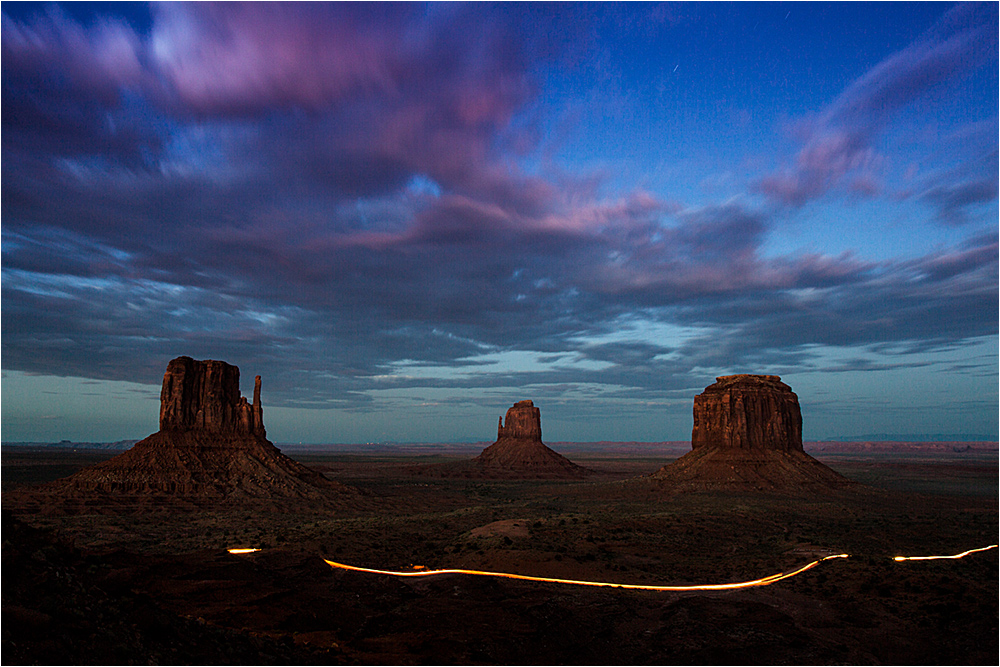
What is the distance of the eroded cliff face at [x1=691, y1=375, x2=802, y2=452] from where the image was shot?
89.0 m

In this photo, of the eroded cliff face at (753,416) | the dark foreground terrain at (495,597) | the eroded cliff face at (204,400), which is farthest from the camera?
the eroded cliff face at (753,416)

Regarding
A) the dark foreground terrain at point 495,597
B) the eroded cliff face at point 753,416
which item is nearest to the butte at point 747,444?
the eroded cliff face at point 753,416

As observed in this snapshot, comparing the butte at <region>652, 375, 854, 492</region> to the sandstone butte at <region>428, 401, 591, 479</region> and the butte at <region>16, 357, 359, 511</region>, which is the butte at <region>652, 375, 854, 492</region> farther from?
the butte at <region>16, 357, 359, 511</region>

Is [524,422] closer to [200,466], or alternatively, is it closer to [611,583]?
Result: [200,466]

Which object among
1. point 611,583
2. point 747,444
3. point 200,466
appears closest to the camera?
point 611,583

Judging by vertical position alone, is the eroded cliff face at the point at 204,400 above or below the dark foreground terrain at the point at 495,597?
above

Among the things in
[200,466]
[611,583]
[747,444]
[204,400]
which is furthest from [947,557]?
[204,400]

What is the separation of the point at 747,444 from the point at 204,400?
75.9 metres

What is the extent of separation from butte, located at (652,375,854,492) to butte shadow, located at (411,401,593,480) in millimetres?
41911

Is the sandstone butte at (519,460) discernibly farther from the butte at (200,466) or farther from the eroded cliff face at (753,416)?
the butte at (200,466)

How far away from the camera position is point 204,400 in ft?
226

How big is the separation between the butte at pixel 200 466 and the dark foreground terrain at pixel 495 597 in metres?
13.0

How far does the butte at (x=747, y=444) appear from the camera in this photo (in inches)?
3179

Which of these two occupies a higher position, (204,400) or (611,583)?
(204,400)
